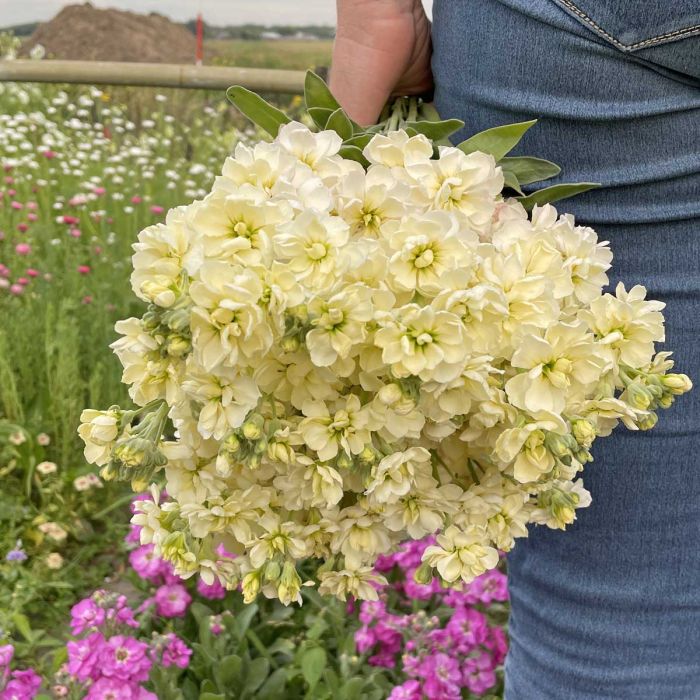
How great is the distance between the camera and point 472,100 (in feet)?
3.24

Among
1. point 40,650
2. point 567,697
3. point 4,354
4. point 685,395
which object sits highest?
point 685,395

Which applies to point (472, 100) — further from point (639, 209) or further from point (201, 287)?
point (201, 287)

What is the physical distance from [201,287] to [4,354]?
191 cm

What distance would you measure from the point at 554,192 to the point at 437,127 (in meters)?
0.13

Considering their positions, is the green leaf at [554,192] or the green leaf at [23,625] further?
the green leaf at [23,625]

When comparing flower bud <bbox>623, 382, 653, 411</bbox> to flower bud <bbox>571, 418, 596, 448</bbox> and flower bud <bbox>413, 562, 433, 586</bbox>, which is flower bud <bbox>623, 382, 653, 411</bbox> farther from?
flower bud <bbox>413, 562, 433, 586</bbox>

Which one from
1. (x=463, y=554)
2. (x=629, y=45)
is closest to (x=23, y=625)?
(x=463, y=554)

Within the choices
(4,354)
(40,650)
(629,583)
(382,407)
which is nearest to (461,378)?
(382,407)

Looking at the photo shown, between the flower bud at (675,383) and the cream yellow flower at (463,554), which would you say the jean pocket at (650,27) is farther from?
the cream yellow flower at (463,554)

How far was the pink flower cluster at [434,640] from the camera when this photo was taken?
1691 millimetres

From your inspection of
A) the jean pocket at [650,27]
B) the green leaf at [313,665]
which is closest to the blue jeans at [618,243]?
the jean pocket at [650,27]

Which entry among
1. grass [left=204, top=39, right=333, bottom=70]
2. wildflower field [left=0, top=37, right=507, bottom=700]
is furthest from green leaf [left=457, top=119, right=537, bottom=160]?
grass [left=204, top=39, right=333, bottom=70]

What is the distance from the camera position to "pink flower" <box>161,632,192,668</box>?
166 cm

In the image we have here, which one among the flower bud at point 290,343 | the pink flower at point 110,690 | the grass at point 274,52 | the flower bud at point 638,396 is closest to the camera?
the flower bud at point 290,343
